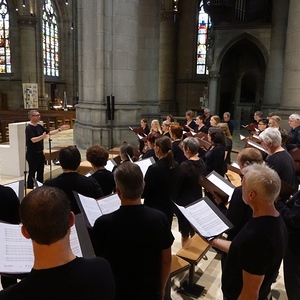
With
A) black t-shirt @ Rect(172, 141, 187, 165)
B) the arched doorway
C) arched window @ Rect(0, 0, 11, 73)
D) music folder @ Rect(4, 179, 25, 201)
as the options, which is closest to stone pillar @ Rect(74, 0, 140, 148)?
black t-shirt @ Rect(172, 141, 187, 165)

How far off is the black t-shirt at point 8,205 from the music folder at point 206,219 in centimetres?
152

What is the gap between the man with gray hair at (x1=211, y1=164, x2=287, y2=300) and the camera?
79.5 inches

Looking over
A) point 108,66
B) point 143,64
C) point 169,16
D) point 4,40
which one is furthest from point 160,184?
point 4,40

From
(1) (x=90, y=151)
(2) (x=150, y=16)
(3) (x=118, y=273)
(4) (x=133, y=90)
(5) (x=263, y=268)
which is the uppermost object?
(2) (x=150, y=16)

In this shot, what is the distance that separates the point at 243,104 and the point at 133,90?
9107mm

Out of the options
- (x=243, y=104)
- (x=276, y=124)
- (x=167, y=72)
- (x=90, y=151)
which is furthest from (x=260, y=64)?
(x=90, y=151)

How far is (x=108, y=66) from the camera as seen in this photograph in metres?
11.1

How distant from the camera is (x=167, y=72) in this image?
23500 mm

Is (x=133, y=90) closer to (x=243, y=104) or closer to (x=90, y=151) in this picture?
(x=90, y=151)

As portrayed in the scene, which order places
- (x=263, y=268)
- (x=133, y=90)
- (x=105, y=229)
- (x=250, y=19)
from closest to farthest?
(x=263, y=268)
(x=105, y=229)
(x=133, y=90)
(x=250, y=19)

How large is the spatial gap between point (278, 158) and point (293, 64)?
783 centimetres

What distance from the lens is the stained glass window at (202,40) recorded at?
23453 mm

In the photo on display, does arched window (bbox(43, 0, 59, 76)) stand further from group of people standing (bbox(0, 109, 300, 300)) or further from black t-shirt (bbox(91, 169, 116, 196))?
group of people standing (bbox(0, 109, 300, 300))

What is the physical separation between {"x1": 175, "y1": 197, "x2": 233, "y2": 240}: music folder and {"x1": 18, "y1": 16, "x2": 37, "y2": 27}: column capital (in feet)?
89.4
